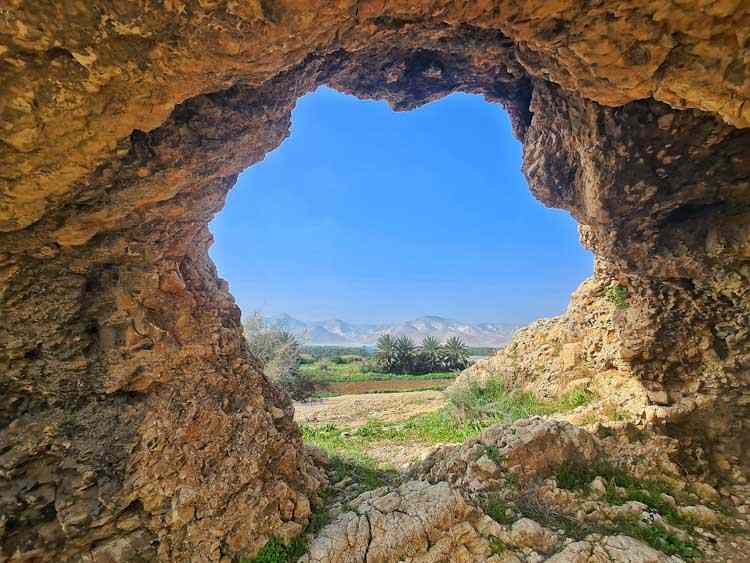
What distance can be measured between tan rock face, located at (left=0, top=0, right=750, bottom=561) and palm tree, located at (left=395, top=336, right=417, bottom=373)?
29039mm

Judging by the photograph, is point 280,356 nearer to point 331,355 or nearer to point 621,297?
point 621,297

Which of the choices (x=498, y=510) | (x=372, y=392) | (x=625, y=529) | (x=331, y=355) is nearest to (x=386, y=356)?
(x=372, y=392)

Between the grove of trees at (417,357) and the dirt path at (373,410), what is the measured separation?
54.0ft

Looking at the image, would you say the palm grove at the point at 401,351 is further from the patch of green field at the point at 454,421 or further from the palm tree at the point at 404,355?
the patch of green field at the point at 454,421

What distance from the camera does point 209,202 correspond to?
4.98m

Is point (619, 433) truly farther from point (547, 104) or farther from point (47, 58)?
point (47, 58)

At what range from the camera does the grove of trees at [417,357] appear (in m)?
35.3

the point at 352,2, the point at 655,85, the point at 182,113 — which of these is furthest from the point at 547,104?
the point at 182,113

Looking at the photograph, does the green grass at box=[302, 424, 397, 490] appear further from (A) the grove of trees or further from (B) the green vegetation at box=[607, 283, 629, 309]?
(A) the grove of trees

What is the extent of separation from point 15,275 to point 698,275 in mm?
9854

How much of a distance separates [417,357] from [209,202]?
107 feet

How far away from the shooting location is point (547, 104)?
641 cm

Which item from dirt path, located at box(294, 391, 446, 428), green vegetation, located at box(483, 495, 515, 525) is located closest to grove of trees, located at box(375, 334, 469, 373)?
dirt path, located at box(294, 391, 446, 428)

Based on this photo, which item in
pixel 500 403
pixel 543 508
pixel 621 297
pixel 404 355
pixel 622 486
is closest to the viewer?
pixel 543 508
